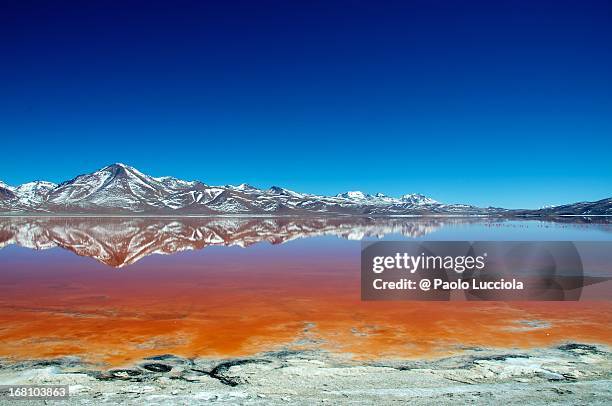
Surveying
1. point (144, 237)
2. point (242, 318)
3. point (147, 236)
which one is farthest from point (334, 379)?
point (147, 236)

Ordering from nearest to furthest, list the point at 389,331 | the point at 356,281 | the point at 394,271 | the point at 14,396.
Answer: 1. the point at 14,396
2. the point at 389,331
3. the point at 356,281
4. the point at 394,271

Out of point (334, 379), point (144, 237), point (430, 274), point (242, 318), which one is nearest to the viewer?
point (334, 379)

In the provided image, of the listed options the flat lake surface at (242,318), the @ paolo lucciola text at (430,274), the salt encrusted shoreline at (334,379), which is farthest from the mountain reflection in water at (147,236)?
the salt encrusted shoreline at (334,379)

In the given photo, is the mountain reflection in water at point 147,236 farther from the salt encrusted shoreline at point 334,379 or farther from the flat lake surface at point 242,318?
the salt encrusted shoreline at point 334,379

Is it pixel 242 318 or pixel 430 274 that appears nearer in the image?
pixel 242 318

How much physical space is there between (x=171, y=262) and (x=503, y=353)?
65.0 ft

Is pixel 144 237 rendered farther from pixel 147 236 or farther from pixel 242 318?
pixel 242 318

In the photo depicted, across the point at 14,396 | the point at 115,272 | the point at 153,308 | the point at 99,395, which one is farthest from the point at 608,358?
the point at 115,272

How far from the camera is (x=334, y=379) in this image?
8227 mm

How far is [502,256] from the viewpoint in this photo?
28234 millimetres

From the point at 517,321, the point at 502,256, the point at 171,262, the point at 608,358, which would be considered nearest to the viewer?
the point at 608,358

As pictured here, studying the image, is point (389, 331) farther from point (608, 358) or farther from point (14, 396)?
point (14, 396)

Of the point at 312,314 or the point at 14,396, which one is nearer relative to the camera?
the point at 14,396

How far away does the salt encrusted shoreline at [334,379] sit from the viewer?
7352 millimetres
